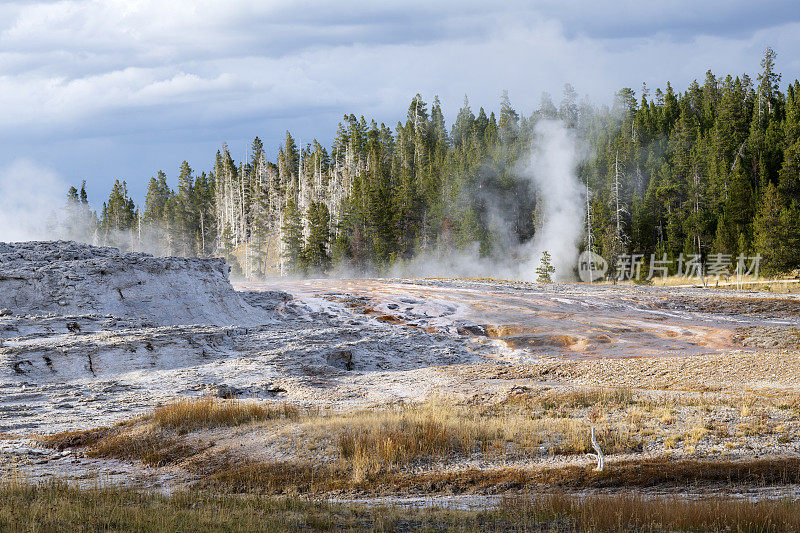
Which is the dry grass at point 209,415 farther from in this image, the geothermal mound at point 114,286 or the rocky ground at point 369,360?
the geothermal mound at point 114,286

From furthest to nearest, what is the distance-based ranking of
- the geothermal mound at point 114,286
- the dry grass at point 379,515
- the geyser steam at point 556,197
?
the geyser steam at point 556,197 → the geothermal mound at point 114,286 → the dry grass at point 379,515

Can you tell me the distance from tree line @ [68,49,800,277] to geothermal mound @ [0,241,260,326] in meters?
45.6

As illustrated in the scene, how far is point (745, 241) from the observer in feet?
208

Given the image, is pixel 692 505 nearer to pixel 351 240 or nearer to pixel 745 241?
pixel 745 241

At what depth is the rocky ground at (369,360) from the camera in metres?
14.8

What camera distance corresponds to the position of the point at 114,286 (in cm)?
Answer: 3014

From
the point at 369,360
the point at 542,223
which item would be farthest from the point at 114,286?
the point at 542,223

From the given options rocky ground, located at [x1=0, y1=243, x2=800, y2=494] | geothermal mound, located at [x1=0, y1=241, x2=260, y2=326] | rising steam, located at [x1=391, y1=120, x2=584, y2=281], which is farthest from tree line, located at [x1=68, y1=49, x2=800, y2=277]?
geothermal mound, located at [x1=0, y1=241, x2=260, y2=326]

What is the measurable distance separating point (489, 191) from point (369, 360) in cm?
6734

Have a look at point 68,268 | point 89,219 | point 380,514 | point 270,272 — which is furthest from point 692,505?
point 89,219

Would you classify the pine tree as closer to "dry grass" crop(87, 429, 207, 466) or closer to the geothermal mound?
the geothermal mound

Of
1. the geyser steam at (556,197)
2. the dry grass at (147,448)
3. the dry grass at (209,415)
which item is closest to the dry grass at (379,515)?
the dry grass at (147,448)

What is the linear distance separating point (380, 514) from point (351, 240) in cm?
8016

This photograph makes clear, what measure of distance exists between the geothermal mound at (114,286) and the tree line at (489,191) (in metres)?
45.6
